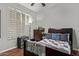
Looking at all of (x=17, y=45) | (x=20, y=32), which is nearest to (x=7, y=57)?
(x=17, y=45)

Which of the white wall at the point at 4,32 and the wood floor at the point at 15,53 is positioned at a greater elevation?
the white wall at the point at 4,32

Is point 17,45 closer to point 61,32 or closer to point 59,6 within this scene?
point 61,32

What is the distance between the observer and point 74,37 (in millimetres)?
1514

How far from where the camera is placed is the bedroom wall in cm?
151

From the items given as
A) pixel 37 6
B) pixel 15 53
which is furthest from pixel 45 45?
pixel 37 6

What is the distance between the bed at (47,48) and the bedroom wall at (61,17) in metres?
0.05

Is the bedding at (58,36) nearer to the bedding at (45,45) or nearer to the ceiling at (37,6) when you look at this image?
the bedding at (45,45)

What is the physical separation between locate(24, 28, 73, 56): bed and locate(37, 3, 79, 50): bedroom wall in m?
0.05

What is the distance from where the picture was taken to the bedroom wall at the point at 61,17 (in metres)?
1.51

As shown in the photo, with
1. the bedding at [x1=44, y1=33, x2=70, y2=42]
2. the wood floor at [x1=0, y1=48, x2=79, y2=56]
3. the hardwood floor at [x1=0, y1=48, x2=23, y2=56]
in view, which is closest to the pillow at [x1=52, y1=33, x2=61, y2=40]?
the bedding at [x1=44, y1=33, x2=70, y2=42]

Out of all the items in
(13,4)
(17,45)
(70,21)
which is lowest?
(17,45)

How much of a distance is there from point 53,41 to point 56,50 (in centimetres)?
12

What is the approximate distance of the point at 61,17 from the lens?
155 cm

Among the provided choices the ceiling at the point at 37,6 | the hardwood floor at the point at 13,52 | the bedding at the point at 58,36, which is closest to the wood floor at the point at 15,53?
the hardwood floor at the point at 13,52
